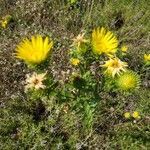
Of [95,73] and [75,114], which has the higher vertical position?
[95,73]

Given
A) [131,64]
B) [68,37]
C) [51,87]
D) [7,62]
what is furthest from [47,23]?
[51,87]

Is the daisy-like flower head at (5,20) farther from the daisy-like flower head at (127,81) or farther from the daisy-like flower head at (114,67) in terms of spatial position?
the daisy-like flower head at (127,81)

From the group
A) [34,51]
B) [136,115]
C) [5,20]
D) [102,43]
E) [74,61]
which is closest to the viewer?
[34,51]

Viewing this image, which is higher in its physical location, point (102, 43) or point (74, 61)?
point (74, 61)

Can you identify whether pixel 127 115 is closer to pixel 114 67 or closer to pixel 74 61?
pixel 74 61

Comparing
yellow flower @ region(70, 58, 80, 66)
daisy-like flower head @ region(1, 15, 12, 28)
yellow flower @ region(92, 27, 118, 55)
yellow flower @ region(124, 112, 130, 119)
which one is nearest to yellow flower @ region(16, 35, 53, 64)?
yellow flower @ region(92, 27, 118, 55)

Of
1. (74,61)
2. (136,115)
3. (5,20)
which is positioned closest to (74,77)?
(74,61)

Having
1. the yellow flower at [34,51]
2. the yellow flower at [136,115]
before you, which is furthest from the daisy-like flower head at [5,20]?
the yellow flower at [136,115]

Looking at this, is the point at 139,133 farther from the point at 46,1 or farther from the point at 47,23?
the point at 46,1
